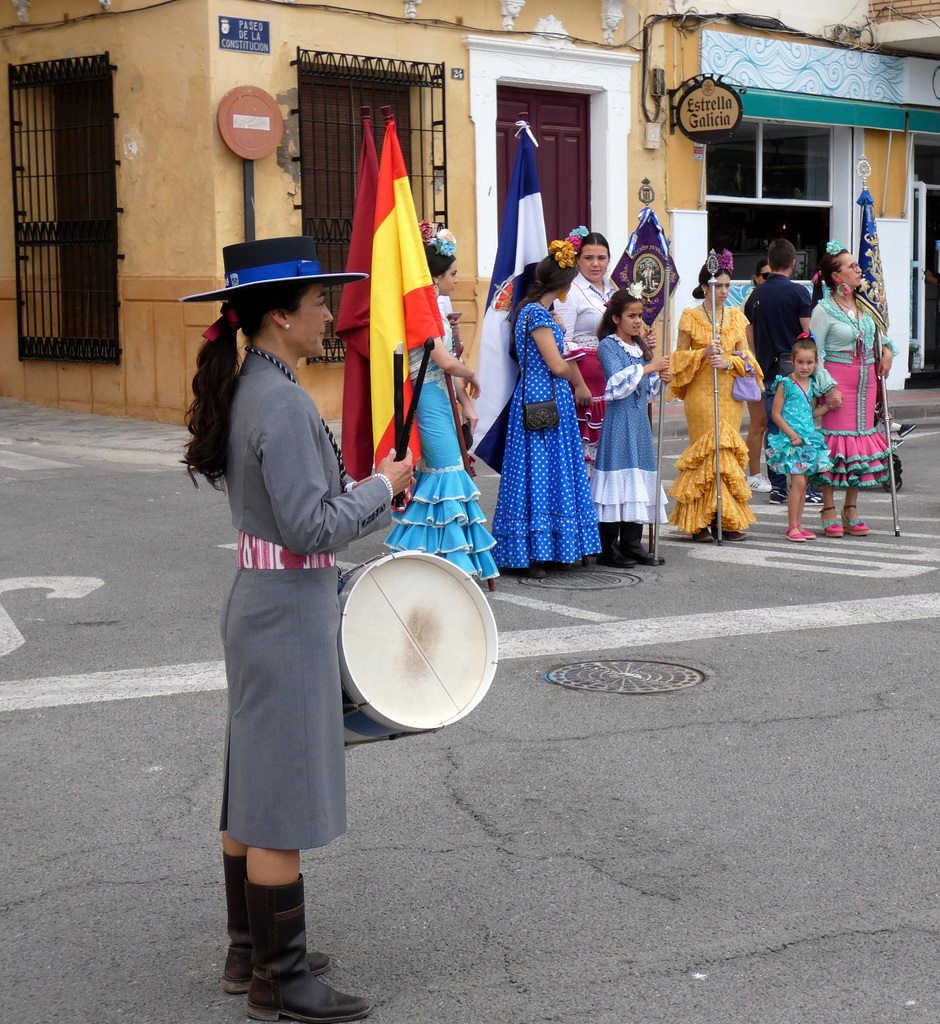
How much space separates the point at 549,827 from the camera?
4500 millimetres

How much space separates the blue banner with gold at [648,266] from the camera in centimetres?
937

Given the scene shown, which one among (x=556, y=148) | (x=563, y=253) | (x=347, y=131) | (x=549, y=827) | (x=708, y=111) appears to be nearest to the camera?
(x=549, y=827)

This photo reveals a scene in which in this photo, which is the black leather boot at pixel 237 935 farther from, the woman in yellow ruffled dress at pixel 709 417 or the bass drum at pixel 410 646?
the woman in yellow ruffled dress at pixel 709 417

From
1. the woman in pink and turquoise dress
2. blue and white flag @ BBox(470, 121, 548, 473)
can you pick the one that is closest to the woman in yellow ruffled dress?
the woman in pink and turquoise dress

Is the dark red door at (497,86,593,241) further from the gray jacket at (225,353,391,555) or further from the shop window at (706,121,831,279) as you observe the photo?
the gray jacket at (225,353,391,555)

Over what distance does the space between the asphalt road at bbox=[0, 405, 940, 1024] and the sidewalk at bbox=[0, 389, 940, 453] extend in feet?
21.1

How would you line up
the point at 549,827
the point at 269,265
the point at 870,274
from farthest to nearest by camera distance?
the point at 870,274 → the point at 549,827 → the point at 269,265

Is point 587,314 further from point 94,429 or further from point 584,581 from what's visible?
point 94,429

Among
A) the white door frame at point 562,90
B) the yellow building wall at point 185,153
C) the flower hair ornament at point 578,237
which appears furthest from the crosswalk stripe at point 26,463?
the flower hair ornament at point 578,237

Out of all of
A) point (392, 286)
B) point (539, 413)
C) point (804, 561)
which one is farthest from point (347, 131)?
point (392, 286)

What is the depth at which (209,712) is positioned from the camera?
5703 mm

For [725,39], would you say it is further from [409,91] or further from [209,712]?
[209,712]

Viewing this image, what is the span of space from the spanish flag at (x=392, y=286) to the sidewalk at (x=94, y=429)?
7.42m

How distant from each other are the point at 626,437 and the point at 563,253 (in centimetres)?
133
